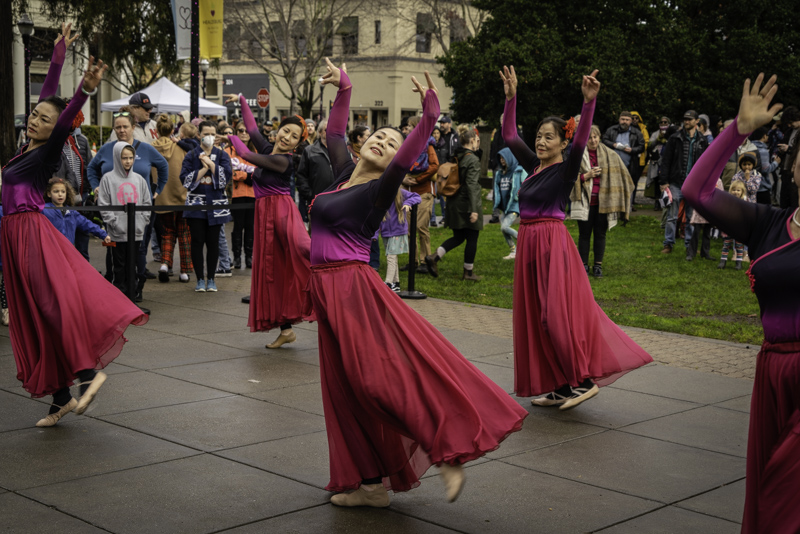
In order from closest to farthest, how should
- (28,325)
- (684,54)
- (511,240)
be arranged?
(28,325) < (511,240) < (684,54)

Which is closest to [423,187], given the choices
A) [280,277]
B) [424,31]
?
[280,277]

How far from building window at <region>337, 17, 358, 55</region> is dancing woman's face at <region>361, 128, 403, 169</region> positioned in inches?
1878

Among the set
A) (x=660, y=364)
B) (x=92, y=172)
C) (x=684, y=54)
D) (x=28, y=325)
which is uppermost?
(x=684, y=54)

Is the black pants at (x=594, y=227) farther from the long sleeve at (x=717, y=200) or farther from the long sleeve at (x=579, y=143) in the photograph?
the long sleeve at (x=717, y=200)

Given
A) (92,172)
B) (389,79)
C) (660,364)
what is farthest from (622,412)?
(389,79)

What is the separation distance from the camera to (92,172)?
11.5 m

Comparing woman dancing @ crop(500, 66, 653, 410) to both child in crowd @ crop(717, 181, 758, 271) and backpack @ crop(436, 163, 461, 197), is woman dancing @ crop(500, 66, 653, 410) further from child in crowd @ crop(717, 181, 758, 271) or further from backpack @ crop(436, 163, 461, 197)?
child in crowd @ crop(717, 181, 758, 271)

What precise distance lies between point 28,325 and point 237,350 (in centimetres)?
271

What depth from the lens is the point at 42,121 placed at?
590 cm

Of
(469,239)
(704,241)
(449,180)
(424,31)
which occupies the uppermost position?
(424,31)

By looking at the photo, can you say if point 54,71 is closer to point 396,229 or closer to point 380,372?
point 380,372

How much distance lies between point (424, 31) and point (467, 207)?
124 ft

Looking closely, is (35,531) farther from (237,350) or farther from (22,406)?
(237,350)

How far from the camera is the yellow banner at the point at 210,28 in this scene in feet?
43.9
